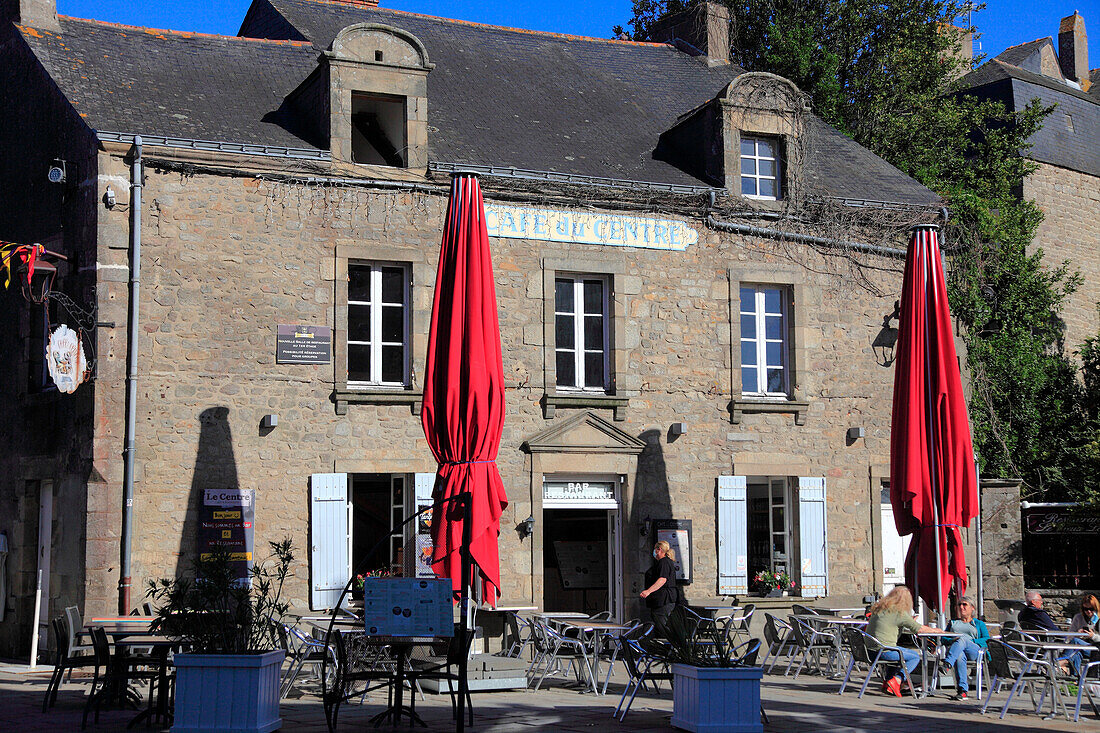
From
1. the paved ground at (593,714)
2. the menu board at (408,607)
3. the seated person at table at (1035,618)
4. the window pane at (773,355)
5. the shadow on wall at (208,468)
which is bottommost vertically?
the paved ground at (593,714)

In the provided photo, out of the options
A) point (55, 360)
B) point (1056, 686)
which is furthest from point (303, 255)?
point (1056, 686)

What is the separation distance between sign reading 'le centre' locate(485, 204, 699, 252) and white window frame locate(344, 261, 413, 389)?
3.72ft

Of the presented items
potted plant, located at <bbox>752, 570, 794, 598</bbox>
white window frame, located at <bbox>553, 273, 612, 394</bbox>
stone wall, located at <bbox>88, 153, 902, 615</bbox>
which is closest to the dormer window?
stone wall, located at <bbox>88, 153, 902, 615</bbox>

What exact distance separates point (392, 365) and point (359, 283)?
0.94m

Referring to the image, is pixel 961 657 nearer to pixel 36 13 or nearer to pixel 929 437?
pixel 929 437

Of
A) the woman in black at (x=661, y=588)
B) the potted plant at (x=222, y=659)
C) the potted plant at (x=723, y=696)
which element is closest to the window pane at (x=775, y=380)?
the woman in black at (x=661, y=588)

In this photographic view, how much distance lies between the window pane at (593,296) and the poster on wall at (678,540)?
8.11 feet

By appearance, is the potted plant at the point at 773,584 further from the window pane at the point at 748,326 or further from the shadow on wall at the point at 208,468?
the shadow on wall at the point at 208,468

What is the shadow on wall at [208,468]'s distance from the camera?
11.5 metres

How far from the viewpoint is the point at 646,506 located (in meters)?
13.3

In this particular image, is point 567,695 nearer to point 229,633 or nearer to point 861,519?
point 229,633

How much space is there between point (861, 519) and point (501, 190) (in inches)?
226

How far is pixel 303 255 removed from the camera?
483 inches

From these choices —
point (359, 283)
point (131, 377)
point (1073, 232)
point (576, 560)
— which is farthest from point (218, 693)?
point (1073, 232)
